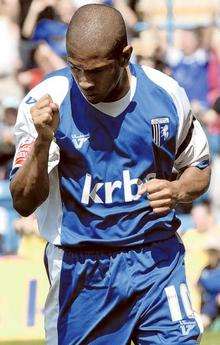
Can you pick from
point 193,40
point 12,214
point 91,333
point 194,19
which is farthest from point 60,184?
point 194,19

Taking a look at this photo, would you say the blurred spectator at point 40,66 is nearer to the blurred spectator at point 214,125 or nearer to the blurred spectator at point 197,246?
the blurred spectator at point 214,125

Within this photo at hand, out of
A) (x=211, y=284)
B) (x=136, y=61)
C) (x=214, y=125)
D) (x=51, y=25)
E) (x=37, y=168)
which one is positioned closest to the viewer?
(x=37, y=168)

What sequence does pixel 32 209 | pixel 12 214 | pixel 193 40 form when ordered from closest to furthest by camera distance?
pixel 32 209 → pixel 12 214 → pixel 193 40

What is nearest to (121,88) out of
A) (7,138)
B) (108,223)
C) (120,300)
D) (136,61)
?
(108,223)

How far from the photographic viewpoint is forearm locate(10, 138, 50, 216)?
5414 millimetres

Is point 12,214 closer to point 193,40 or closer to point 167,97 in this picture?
point 193,40

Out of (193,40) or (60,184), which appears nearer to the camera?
(60,184)

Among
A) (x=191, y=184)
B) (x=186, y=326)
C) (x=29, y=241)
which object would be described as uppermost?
(x=191, y=184)

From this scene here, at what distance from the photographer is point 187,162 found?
19.9ft

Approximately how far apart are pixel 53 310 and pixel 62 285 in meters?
0.14

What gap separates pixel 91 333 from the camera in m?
5.75

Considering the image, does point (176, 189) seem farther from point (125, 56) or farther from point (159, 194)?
point (125, 56)

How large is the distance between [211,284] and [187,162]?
5.98 meters

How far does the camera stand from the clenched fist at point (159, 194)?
5512 millimetres
